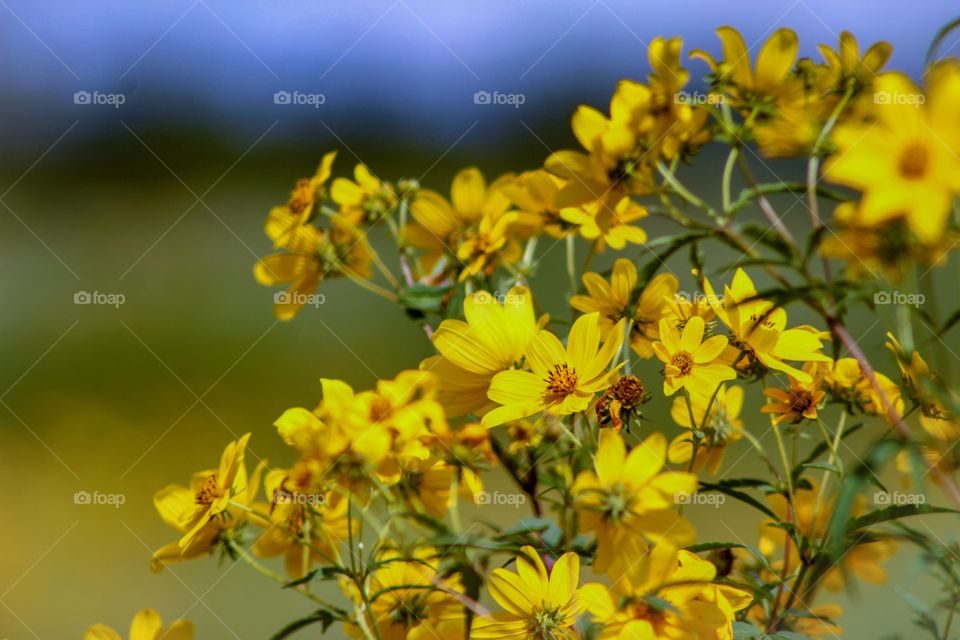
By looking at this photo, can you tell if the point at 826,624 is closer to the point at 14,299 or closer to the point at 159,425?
the point at 159,425

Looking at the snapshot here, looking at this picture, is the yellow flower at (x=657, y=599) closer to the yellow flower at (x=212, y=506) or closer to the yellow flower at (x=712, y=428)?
the yellow flower at (x=712, y=428)

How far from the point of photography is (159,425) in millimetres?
3357

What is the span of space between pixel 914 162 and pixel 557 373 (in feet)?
0.90

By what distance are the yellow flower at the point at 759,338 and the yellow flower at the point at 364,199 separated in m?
0.35

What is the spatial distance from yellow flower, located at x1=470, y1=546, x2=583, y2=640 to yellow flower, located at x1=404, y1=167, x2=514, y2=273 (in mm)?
338

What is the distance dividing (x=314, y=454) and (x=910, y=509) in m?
0.40

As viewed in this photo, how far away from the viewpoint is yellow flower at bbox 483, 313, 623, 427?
0.65m

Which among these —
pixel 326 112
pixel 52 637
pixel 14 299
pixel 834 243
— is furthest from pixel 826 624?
pixel 326 112
